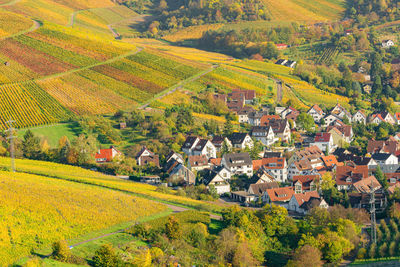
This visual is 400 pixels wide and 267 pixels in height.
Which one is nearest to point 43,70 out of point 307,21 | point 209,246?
point 209,246

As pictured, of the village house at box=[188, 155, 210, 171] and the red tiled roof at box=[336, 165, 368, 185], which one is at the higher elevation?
the red tiled roof at box=[336, 165, 368, 185]

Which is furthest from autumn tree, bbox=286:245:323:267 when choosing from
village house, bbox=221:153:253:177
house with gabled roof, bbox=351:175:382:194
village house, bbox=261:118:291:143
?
village house, bbox=261:118:291:143

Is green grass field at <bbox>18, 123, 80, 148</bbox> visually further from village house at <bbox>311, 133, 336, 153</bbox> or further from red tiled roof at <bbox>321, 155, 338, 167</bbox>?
village house at <bbox>311, 133, 336, 153</bbox>

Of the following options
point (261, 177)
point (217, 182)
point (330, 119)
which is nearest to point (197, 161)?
point (217, 182)

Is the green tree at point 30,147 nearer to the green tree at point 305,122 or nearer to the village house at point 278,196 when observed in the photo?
the village house at point 278,196

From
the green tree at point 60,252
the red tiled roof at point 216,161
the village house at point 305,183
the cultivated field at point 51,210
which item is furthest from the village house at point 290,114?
the green tree at point 60,252

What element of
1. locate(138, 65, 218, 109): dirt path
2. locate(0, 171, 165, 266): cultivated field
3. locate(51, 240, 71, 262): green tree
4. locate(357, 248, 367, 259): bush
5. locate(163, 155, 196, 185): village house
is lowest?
locate(163, 155, 196, 185): village house
